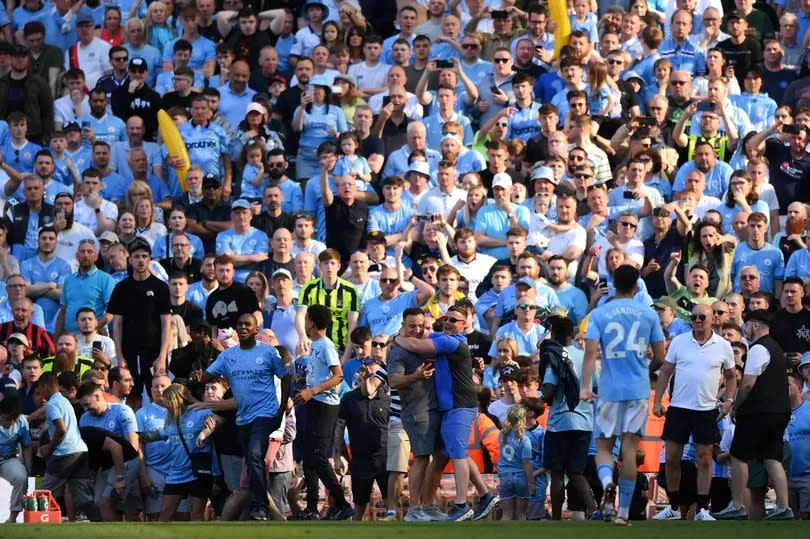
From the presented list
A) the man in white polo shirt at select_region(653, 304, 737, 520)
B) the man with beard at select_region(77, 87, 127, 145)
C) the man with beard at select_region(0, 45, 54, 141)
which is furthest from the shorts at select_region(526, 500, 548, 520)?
the man with beard at select_region(0, 45, 54, 141)

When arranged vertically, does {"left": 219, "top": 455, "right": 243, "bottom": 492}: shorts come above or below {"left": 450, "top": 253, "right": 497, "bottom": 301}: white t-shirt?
below

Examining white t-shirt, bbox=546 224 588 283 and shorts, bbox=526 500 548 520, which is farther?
white t-shirt, bbox=546 224 588 283

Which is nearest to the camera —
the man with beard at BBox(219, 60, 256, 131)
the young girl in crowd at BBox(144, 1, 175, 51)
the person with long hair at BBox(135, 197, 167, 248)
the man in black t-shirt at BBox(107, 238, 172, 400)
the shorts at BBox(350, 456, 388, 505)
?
the shorts at BBox(350, 456, 388, 505)

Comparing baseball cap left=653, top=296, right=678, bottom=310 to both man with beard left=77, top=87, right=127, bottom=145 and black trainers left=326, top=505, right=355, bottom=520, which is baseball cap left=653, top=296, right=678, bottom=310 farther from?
man with beard left=77, top=87, right=127, bottom=145

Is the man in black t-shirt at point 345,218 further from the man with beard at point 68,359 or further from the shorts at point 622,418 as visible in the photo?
the shorts at point 622,418

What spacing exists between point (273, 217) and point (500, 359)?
14.7 feet

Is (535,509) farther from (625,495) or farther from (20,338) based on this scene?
(20,338)

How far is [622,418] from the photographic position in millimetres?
14172

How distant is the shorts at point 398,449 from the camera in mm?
15695

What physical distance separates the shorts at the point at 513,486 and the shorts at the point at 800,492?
2277 mm

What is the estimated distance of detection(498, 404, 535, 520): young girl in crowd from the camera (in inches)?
615

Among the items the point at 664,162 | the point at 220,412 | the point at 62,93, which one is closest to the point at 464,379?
the point at 220,412

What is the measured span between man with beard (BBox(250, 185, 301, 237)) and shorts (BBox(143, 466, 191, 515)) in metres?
4.27

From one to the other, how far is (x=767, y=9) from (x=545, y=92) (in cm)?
366
